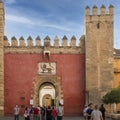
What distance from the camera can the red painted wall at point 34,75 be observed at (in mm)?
25531

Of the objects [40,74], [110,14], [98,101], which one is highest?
[110,14]

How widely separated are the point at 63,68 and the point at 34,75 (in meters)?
2.01

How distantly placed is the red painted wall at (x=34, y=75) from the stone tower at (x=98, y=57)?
0.56 m

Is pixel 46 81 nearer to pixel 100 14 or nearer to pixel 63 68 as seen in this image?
pixel 63 68

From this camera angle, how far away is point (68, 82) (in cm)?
2573

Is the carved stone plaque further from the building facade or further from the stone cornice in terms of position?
the stone cornice

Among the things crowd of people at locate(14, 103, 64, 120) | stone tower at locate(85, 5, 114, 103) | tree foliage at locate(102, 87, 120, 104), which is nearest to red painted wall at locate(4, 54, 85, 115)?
stone tower at locate(85, 5, 114, 103)

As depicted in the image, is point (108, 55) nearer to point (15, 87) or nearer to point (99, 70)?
point (99, 70)

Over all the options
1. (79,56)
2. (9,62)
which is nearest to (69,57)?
(79,56)

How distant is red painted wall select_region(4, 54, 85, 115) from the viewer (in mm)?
25531

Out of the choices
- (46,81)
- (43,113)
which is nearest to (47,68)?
(46,81)

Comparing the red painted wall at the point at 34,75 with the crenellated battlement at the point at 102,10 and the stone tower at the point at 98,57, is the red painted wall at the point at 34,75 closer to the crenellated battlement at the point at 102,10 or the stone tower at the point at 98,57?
the stone tower at the point at 98,57

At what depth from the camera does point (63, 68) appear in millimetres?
25875

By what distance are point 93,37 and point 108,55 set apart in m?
1.58
